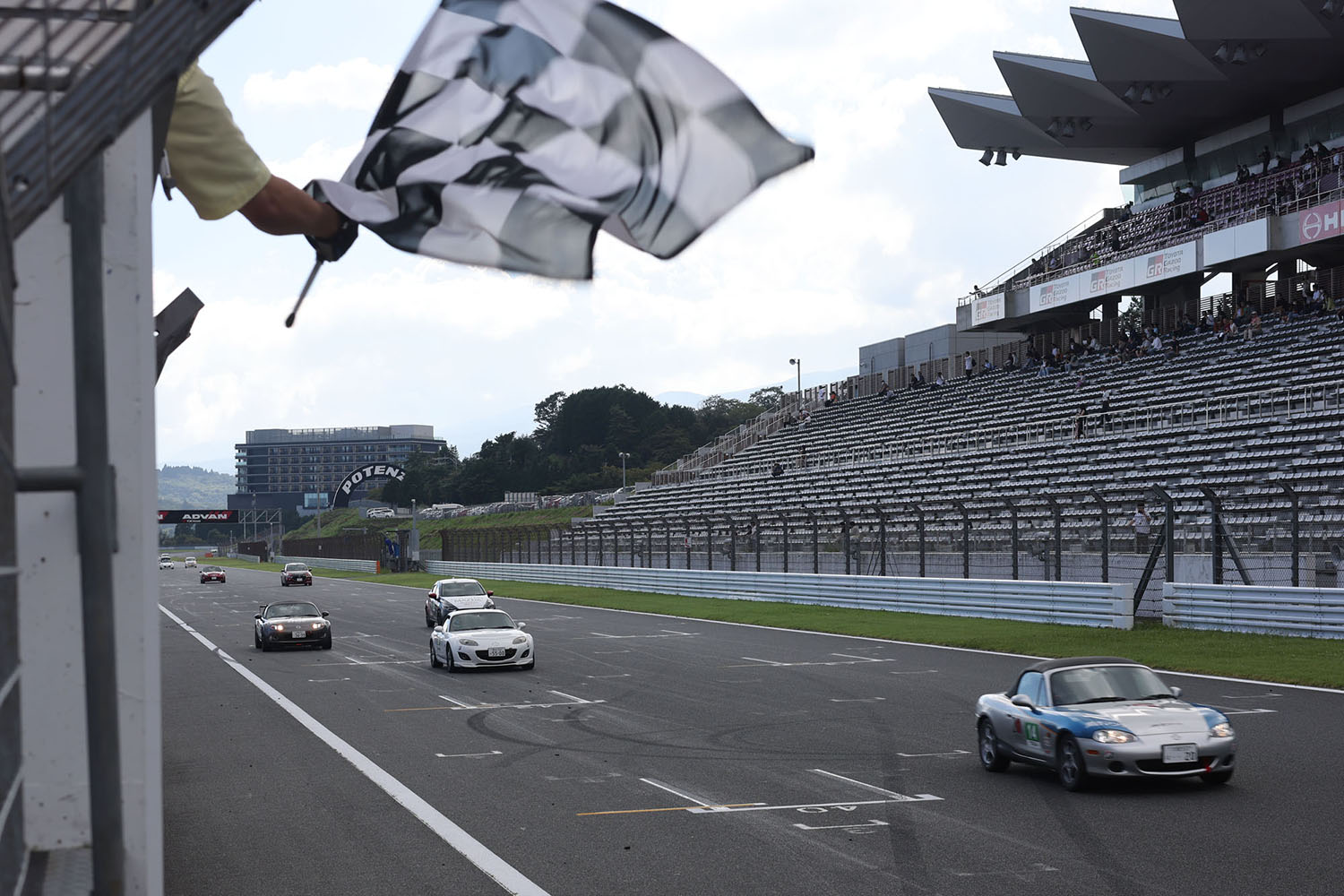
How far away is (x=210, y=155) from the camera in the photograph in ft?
10.4

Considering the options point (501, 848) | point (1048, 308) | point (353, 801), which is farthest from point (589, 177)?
point (1048, 308)

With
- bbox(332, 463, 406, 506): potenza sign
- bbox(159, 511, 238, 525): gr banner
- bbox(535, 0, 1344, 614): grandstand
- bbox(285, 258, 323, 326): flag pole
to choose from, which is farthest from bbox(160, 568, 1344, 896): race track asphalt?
bbox(332, 463, 406, 506): potenza sign

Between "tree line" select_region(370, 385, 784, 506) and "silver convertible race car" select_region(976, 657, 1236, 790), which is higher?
"tree line" select_region(370, 385, 784, 506)

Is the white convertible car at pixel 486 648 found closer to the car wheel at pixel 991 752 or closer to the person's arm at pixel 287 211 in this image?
the car wheel at pixel 991 752

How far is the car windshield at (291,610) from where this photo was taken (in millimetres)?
32062

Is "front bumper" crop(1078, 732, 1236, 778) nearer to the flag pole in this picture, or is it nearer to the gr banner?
the flag pole

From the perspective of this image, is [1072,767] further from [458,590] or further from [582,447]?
[582,447]

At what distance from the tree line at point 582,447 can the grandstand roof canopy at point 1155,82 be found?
7927cm

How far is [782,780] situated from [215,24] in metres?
11.5

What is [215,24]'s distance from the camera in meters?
2.34

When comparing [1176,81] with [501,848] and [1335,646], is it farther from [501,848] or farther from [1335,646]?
[501,848]

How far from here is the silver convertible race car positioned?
39.9ft

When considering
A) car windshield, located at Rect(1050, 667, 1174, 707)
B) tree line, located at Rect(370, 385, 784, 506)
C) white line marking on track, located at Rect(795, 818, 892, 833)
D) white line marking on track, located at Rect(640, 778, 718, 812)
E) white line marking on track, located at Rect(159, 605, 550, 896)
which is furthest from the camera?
tree line, located at Rect(370, 385, 784, 506)

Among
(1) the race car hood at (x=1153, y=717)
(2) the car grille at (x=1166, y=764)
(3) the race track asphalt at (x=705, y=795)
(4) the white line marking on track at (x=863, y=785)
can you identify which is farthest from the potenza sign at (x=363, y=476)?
(2) the car grille at (x=1166, y=764)
